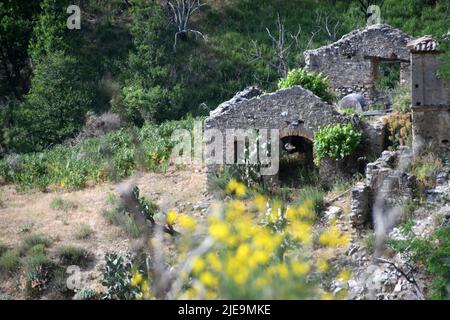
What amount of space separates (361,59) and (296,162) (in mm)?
5522

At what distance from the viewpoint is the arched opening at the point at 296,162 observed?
17.9m

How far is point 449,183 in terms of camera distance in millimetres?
15711

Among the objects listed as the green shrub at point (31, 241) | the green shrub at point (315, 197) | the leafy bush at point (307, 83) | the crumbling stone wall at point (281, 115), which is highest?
the leafy bush at point (307, 83)

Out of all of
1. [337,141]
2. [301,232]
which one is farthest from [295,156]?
[301,232]

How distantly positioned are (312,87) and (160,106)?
1023cm

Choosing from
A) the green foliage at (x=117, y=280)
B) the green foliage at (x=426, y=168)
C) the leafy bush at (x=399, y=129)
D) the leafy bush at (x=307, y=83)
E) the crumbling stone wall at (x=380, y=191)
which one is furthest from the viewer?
the leafy bush at (x=307, y=83)

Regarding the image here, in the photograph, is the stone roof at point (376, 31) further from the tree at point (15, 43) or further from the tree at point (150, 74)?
the tree at point (15, 43)

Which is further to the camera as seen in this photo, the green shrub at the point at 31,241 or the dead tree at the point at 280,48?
the dead tree at the point at 280,48

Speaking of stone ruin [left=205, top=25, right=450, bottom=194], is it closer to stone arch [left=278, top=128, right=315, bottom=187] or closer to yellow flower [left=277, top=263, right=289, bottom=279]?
stone arch [left=278, top=128, right=315, bottom=187]

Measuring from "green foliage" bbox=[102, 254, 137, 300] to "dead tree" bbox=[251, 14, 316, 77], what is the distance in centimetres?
1590

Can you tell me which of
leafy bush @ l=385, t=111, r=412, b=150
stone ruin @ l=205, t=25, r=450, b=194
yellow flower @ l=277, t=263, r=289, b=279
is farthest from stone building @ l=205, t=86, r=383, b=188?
yellow flower @ l=277, t=263, r=289, b=279

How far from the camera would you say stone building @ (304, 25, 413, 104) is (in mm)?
22766

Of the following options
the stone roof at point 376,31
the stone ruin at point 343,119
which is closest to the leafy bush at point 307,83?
the stone ruin at point 343,119

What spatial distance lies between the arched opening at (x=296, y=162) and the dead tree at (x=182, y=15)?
1450cm
